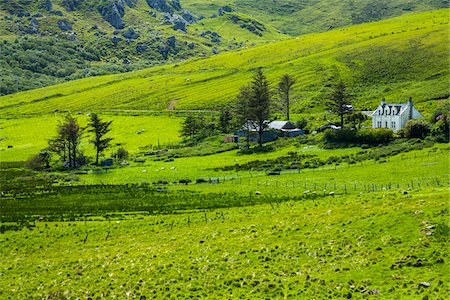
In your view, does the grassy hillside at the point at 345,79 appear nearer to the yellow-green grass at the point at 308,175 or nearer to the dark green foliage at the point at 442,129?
the dark green foliage at the point at 442,129

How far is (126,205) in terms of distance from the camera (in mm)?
56281

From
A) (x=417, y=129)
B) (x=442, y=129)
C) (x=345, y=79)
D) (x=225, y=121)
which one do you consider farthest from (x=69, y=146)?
(x=345, y=79)

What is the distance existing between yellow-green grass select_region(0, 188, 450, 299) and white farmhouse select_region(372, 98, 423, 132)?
186 feet

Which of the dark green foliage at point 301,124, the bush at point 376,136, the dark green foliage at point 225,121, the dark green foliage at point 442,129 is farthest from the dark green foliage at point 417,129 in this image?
the dark green foliage at point 225,121

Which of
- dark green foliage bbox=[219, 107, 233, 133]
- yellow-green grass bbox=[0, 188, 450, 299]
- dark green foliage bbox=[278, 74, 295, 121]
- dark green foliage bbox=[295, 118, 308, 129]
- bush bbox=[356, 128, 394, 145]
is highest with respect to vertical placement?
dark green foliage bbox=[278, 74, 295, 121]

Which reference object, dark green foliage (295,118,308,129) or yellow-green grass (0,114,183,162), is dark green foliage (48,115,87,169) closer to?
yellow-green grass (0,114,183,162)

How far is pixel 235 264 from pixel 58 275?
→ 456 inches

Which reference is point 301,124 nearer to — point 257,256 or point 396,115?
point 396,115

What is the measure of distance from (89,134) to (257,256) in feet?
376

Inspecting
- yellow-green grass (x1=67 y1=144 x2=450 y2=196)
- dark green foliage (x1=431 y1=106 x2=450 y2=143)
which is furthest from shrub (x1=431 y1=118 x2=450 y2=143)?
yellow-green grass (x1=67 y1=144 x2=450 y2=196)

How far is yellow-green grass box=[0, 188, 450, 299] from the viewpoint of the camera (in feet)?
86.6

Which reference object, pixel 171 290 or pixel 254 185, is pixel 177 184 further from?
pixel 171 290

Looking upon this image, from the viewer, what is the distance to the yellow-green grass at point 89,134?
117812 mm

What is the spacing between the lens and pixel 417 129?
85250 mm
